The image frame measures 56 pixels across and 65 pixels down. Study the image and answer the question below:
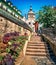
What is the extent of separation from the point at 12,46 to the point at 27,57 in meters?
1.57

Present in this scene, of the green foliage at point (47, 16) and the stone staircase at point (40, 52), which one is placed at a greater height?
the green foliage at point (47, 16)

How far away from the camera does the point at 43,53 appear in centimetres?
1452

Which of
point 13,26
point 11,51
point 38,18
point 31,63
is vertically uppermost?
point 38,18

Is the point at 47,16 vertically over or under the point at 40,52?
over

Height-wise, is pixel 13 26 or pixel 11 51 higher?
pixel 13 26

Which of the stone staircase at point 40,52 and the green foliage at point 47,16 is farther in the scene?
the green foliage at point 47,16

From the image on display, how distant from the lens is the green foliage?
36.6 m

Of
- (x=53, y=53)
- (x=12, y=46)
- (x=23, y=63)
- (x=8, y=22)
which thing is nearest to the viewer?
(x=23, y=63)

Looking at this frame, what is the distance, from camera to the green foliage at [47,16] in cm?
3656

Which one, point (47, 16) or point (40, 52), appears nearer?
point (40, 52)

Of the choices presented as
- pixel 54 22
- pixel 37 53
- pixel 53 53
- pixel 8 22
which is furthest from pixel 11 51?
pixel 54 22

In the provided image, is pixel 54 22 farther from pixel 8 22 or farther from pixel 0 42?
pixel 0 42

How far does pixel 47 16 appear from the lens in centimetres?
3738

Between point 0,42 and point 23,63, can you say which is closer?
point 23,63
